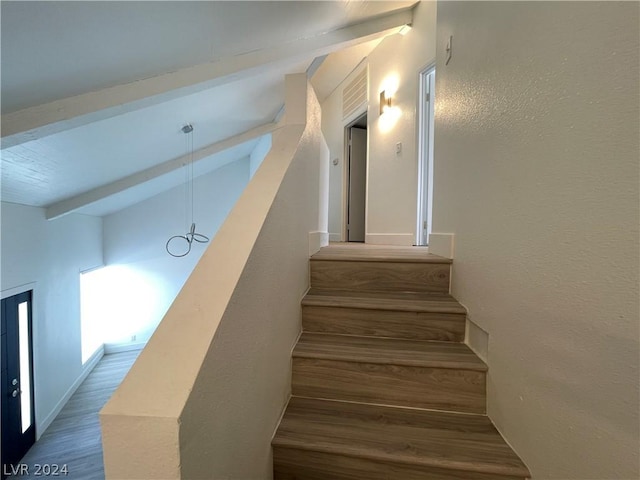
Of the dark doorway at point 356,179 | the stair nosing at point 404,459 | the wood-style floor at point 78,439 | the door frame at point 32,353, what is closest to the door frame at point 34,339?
the door frame at point 32,353

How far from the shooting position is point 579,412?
2.27ft

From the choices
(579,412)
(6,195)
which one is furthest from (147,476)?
(6,195)

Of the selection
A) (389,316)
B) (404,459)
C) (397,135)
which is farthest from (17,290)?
(397,135)

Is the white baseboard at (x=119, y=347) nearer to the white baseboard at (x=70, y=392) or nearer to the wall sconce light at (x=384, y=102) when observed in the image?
the white baseboard at (x=70, y=392)

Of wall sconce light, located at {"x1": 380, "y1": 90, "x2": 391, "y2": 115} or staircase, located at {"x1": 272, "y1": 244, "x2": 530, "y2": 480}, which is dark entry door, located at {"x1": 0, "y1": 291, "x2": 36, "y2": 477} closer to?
staircase, located at {"x1": 272, "y1": 244, "x2": 530, "y2": 480}

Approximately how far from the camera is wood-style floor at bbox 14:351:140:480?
125 inches

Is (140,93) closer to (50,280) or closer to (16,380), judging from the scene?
(50,280)

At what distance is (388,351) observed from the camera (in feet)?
4.17

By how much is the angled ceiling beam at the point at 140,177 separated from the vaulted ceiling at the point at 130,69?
0.52ft

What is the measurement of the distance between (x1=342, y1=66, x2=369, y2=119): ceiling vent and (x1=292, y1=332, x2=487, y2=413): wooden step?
3.44m

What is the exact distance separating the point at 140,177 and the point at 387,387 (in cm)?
424

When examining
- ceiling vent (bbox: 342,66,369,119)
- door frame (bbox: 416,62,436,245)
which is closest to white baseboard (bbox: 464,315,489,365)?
door frame (bbox: 416,62,436,245)

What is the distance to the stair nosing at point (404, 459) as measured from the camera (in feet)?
2.91

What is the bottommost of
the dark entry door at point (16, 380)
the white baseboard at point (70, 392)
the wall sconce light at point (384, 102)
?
the white baseboard at point (70, 392)
